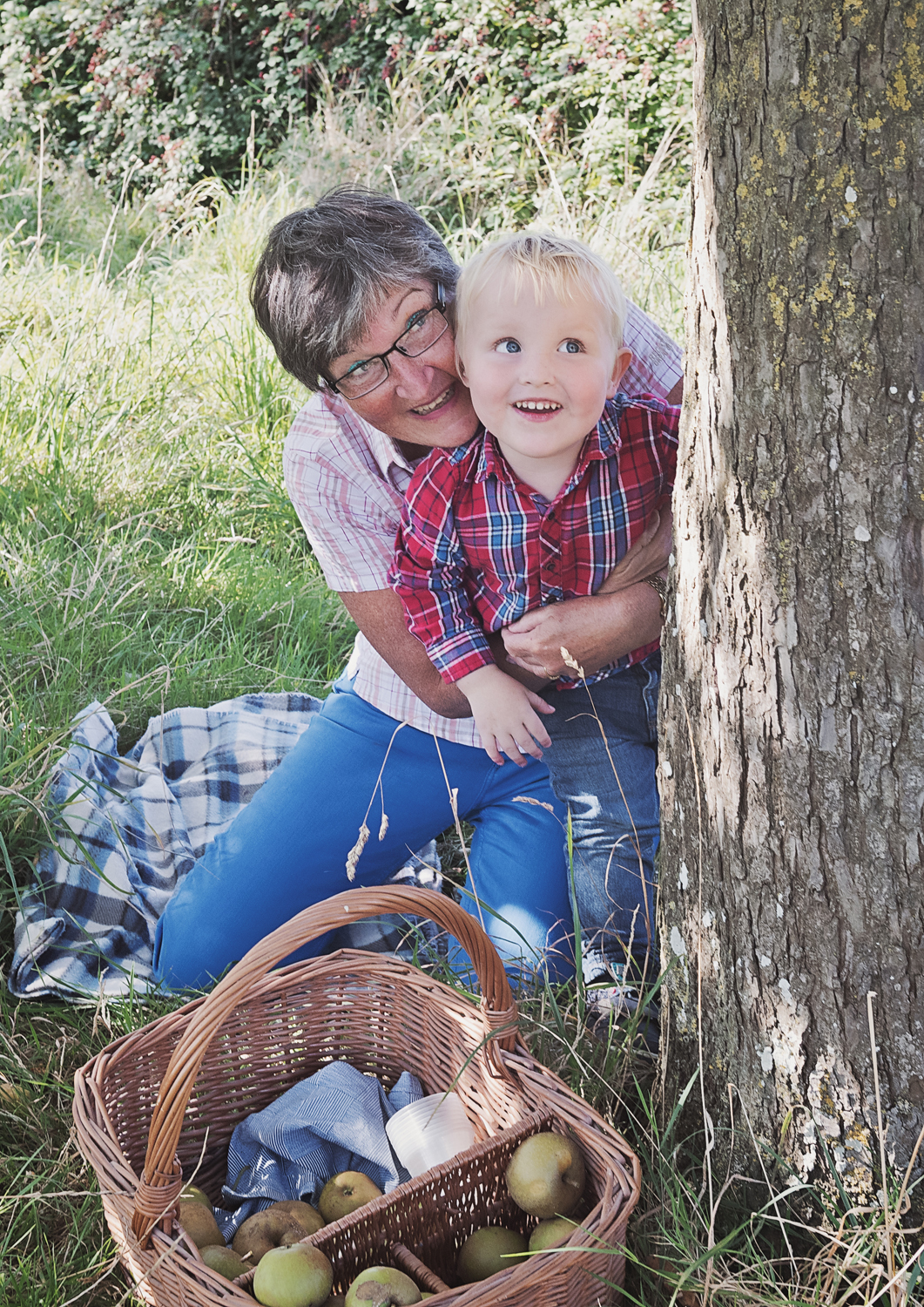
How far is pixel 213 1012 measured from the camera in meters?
1.45

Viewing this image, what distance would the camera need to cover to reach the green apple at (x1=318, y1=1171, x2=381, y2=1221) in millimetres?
1733

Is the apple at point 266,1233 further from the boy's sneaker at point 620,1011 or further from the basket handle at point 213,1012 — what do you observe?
the boy's sneaker at point 620,1011

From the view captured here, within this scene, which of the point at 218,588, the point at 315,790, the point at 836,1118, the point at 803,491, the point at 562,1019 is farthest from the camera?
the point at 218,588

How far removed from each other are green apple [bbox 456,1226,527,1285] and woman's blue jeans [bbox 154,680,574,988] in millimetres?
754

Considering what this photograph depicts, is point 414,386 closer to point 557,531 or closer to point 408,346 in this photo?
point 408,346

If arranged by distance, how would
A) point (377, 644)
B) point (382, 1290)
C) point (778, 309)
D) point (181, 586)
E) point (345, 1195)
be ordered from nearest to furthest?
point (778, 309) → point (382, 1290) → point (345, 1195) → point (377, 644) → point (181, 586)

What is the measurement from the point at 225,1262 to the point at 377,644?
1200 mm

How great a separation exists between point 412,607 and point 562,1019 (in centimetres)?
84

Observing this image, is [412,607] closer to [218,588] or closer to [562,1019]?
[562,1019]

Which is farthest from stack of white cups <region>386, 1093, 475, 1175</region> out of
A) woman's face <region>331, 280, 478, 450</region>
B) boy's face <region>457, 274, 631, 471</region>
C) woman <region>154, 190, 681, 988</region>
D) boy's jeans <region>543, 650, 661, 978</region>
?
woman's face <region>331, 280, 478, 450</region>

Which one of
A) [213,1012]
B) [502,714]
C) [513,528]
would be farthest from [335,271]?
[213,1012]

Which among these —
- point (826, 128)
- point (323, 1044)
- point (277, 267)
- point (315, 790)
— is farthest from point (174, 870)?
point (826, 128)

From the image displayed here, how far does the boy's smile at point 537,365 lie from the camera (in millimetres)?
1908

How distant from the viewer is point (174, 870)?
2781 mm
